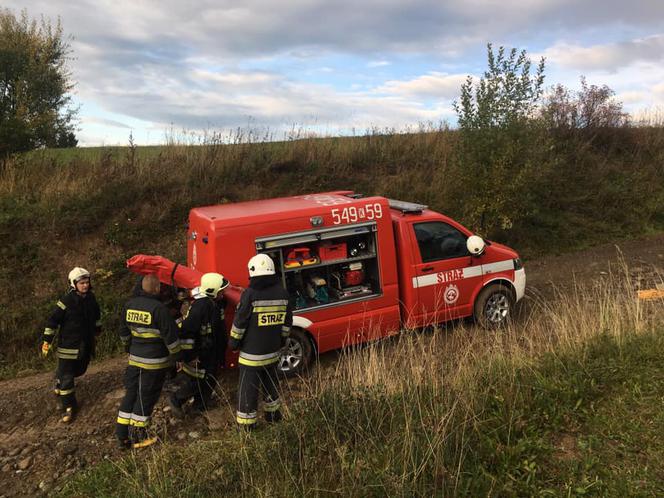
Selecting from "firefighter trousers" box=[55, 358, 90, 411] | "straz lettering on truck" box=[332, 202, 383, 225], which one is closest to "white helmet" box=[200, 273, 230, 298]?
"straz lettering on truck" box=[332, 202, 383, 225]

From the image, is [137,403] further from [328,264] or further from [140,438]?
[328,264]

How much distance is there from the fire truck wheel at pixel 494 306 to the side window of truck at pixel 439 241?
30.5 inches

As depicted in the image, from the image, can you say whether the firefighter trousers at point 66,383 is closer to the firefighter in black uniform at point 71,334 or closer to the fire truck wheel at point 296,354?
the firefighter in black uniform at point 71,334

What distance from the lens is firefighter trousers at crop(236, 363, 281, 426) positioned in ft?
15.3

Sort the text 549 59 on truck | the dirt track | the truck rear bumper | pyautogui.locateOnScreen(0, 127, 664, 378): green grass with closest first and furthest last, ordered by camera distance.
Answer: the dirt track → the text 549 59 on truck → the truck rear bumper → pyautogui.locateOnScreen(0, 127, 664, 378): green grass

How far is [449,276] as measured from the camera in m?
6.70

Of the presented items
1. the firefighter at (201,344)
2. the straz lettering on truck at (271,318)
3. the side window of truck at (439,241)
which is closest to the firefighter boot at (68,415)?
the firefighter at (201,344)

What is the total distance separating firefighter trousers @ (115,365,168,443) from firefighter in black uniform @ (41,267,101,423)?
1007 mm

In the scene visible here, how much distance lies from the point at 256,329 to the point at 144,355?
1.19m

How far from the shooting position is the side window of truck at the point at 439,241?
656 cm

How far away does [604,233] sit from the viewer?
13156 millimetres

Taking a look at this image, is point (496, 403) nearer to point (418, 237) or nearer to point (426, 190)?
point (418, 237)

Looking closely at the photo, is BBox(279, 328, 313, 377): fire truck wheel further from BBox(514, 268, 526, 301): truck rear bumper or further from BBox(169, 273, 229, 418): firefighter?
BBox(514, 268, 526, 301): truck rear bumper

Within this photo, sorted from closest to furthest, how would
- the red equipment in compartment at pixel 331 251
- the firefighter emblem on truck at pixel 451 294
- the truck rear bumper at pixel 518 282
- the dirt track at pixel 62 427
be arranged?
1. the dirt track at pixel 62 427
2. the red equipment in compartment at pixel 331 251
3. the firefighter emblem on truck at pixel 451 294
4. the truck rear bumper at pixel 518 282
